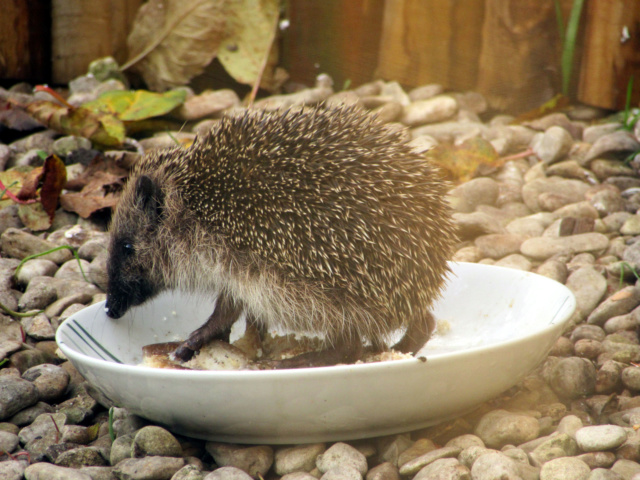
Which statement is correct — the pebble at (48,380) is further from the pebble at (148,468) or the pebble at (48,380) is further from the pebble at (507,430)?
the pebble at (507,430)

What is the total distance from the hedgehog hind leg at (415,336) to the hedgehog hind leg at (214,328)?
2.56ft

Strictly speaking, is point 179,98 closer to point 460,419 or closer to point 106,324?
point 106,324

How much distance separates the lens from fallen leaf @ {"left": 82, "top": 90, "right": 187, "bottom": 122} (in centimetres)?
579

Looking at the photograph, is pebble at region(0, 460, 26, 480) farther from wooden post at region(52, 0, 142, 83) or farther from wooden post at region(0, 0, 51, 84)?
wooden post at region(52, 0, 142, 83)

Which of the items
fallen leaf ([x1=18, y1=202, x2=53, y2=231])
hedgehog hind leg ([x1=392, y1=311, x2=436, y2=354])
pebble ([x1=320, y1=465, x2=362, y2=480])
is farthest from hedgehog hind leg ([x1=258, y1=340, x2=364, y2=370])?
fallen leaf ([x1=18, y1=202, x2=53, y2=231])

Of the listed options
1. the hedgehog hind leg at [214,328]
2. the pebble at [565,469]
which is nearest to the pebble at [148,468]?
the hedgehog hind leg at [214,328]

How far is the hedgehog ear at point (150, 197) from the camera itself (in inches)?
129

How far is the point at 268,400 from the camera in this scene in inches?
94.8

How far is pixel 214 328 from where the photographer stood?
3.19m

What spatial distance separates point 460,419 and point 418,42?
4918 mm

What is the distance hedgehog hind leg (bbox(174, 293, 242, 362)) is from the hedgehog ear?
528 mm

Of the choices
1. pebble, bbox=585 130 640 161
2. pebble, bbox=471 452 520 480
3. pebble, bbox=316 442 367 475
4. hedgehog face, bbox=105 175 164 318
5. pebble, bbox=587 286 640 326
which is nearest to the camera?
pebble, bbox=471 452 520 480

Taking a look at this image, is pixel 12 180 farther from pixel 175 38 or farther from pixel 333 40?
pixel 333 40

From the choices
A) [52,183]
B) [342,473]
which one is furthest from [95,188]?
[342,473]
